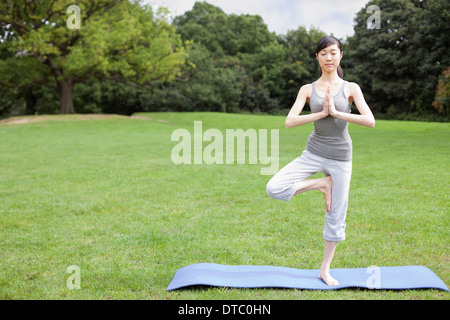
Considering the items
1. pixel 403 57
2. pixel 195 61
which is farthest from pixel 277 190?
pixel 195 61

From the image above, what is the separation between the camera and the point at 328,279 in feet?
12.6

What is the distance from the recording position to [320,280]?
3.92 m

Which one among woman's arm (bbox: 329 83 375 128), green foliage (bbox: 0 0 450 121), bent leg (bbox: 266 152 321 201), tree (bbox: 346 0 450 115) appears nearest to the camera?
woman's arm (bbox: 329 83 375 128)

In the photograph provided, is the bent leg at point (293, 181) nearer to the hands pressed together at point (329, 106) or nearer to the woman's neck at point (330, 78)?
the hands pressed together at point (329, 106)

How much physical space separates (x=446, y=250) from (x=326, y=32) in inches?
1658

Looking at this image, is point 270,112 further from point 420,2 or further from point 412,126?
point 412,126

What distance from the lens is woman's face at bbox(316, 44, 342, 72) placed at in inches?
137

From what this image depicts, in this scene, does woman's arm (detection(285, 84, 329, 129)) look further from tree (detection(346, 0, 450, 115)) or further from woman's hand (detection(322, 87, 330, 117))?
tree (detection(346, 0, 450, 115))

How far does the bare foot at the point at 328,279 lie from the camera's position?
12.4ft

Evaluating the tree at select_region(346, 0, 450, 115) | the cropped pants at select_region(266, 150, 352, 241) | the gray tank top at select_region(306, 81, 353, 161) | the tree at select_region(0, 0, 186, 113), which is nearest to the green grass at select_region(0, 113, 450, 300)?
the cropped pants at select_region(266, 150, 352, 241)

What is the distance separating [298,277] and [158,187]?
17.2ft

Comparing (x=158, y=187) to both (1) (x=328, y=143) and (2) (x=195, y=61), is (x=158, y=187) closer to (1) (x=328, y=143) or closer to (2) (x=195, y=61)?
(1) (x=328, y=143)

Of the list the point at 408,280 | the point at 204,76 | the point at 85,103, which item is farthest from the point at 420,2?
the point at 408,280

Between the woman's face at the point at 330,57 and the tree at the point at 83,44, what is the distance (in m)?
23.5
